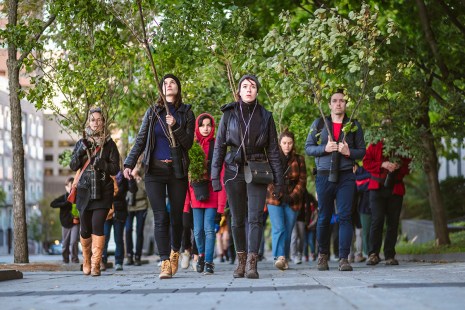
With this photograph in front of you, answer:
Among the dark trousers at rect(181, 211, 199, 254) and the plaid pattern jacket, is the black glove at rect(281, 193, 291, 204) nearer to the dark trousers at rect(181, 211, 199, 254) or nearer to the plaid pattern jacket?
the plaid pattern jacket

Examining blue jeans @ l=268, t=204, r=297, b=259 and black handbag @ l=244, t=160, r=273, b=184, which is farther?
blue jeans @ l=268, t=204, r=297, b=259

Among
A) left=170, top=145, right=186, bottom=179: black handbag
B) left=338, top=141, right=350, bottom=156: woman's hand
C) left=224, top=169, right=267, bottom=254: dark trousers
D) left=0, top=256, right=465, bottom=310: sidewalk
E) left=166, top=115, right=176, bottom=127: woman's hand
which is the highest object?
left=166, top=115, right=176, bottom=127: woman's hand

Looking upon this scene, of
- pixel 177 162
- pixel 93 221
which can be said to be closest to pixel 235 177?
pixel 177 162

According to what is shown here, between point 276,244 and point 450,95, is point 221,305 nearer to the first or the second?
point 276,244

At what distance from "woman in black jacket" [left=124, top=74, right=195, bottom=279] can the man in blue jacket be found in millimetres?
1873

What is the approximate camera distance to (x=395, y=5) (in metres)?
21.7

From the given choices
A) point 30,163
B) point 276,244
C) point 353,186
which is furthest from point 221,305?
point 30,163

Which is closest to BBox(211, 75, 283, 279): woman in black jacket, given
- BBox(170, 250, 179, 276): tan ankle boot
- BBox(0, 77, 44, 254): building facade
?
BBox(170, 250, 179, 276): tan ankle boot

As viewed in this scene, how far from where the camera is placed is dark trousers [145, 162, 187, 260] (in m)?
12.3

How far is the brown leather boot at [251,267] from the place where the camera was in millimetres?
11547

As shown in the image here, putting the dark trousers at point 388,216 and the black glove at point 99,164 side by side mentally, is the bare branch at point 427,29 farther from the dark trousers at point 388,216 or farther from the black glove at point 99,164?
the black glove at point 99,164

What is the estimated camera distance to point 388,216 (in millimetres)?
16859

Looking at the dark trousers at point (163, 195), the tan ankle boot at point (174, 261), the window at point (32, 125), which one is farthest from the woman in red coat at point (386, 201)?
the window at point (32, 125)

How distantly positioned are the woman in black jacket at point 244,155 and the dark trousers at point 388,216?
5.05 meters
